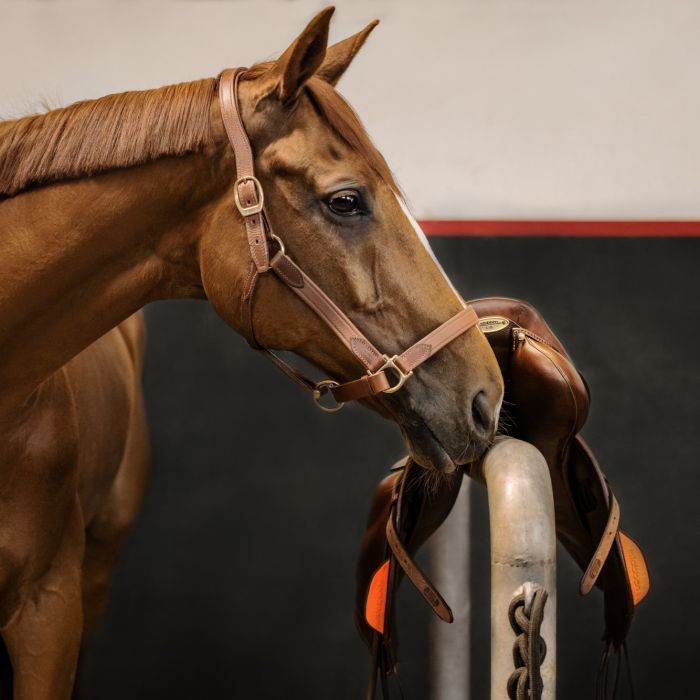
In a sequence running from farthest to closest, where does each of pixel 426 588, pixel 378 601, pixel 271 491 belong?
pixel 271 491 < pixel 378 601 < pixel 426 588

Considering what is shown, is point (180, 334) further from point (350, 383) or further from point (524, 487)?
point (524, 487)

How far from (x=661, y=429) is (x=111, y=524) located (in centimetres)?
125

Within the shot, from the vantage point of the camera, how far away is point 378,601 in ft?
3.74

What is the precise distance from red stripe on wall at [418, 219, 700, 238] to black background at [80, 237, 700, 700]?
1.7 inches

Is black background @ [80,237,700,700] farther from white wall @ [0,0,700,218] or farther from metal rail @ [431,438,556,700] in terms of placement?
metal rail @ [431,438,556,700]

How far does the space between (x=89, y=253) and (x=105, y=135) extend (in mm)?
133

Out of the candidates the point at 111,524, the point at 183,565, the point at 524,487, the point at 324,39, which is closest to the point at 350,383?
the point at 524,487

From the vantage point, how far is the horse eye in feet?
3.16

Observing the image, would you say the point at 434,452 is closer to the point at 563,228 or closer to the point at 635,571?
the point at 635,571

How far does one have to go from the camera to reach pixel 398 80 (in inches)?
81.0

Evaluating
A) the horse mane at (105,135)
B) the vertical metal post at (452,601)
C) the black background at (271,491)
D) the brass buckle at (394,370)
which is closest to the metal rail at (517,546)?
the brass buckle at (394,370)

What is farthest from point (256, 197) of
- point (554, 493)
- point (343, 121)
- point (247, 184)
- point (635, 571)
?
point (635, 571)

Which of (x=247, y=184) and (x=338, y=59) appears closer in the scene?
(x=247, y=184)

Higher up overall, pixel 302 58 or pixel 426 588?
pixel 302 58
